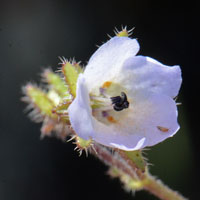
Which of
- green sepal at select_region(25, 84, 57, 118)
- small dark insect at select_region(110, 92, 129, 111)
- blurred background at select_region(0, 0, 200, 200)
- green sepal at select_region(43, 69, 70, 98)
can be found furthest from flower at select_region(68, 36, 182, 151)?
blurred background at select_region(0, 0, 200, 200)

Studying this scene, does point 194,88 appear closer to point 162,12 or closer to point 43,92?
point 162,12

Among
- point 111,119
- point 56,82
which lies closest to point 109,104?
point 111,119

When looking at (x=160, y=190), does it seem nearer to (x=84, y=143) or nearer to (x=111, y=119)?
(x=111, y=119)

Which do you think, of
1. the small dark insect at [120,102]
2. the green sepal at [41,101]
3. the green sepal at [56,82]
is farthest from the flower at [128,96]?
the green sepal at [56,82]

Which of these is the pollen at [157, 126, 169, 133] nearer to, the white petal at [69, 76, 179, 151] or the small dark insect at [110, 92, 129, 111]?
the white petal at [69, 76, 179, 151]

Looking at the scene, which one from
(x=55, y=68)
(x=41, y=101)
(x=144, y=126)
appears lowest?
(x=144, y=126)

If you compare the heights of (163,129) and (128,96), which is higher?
(128,96)

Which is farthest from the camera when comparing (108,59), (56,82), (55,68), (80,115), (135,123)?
(55,68)

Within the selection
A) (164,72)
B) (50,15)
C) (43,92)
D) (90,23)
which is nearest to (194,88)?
(90,23)

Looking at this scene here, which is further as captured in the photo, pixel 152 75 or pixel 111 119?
pixel 111 119
